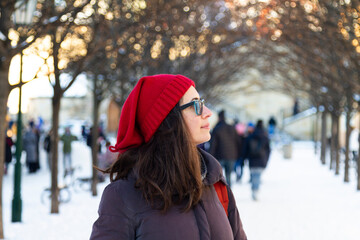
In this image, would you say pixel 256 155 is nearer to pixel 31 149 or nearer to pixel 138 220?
pixel 138 220

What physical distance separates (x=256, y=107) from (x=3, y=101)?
61824mm

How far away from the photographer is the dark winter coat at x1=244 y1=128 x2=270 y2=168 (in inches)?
528

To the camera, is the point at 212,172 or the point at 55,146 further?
the point at 55,146

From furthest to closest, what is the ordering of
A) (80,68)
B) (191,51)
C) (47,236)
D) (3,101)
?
(191,51) < (80,68) < (47,236) < (3,101)

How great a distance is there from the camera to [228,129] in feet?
48.6

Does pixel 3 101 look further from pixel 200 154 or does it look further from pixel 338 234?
pixel 200 154

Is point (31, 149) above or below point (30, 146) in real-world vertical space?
below

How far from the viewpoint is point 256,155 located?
13422mm

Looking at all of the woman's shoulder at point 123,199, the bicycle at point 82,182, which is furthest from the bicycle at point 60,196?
Result: the woman's shoulder at point 123,199

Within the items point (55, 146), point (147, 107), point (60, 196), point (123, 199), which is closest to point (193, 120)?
point (147, 107)

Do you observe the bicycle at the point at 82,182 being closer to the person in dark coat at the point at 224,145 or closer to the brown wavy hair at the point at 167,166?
the person in dark coat at the point at 224,145

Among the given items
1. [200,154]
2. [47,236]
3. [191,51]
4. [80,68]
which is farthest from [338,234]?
[191,51]

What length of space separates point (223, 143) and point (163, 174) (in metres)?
12.1

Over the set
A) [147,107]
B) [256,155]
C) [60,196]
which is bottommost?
[60,196]
